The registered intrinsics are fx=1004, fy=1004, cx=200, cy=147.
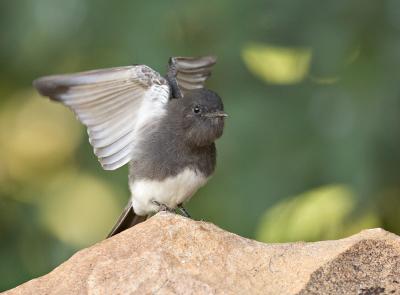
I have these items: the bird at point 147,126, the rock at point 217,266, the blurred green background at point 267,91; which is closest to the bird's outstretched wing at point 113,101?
the bird at point 147,126

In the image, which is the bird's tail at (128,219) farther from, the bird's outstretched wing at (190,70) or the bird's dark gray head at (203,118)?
the bird's outstretched wing at (190,70)

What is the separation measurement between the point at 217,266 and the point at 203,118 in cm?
145

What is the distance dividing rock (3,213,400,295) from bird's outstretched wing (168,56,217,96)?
5.06 ft

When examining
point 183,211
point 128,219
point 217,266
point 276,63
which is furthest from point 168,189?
point 217,266

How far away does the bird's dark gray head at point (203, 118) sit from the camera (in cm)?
506

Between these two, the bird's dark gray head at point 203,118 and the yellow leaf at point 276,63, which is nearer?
the bird's dark gray head at point 203,118

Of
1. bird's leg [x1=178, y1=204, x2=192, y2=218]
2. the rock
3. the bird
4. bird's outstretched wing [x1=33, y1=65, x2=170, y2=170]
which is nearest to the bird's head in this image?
the bird

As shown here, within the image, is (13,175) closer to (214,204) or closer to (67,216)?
(67,216)

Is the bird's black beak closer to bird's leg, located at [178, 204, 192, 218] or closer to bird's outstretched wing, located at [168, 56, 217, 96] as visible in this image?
bird's outstretched wing, located at [168, 56, 217, 96]

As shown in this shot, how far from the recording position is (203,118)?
16.6ft

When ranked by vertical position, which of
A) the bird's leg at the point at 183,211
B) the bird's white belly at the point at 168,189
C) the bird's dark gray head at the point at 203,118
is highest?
the bird's dark gray head at the point at 203,118

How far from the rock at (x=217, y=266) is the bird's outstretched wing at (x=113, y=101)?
1191 millimetres

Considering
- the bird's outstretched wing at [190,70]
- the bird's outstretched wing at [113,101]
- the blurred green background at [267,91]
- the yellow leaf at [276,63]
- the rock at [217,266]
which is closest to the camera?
the rock at [217,266]

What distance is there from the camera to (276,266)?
376 cm
